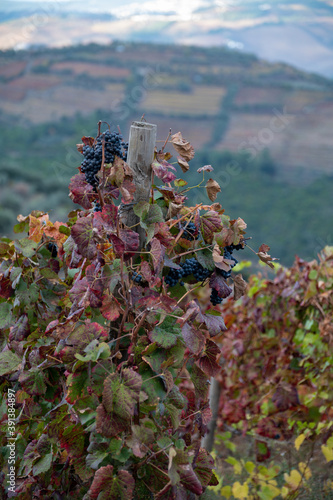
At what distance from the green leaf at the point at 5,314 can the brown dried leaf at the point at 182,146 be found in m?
0.69

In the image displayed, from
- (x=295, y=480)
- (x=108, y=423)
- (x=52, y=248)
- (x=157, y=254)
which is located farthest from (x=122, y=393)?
(x=295, y=480)

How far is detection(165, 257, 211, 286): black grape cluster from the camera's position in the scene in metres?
1.14

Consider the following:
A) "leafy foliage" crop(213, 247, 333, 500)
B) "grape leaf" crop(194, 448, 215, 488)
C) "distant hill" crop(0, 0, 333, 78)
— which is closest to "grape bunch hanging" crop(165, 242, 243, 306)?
"grape leaf" crop(194, 448, 215, 488)

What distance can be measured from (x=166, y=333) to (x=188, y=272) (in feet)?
0.59

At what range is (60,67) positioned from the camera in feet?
65.9

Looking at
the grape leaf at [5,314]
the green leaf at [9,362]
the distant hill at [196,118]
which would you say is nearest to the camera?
the green leaf at [9,362]

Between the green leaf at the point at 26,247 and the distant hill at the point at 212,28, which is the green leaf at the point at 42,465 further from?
the distant hill at the point at 212,28

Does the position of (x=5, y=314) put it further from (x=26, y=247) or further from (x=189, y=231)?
(x=189, y=231)

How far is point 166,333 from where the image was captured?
40.7 inches

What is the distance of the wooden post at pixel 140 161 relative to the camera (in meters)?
1.14

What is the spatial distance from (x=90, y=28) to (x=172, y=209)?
21995 millimetres

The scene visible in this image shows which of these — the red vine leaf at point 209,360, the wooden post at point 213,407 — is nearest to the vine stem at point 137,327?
the red vine leaf at point 209,360

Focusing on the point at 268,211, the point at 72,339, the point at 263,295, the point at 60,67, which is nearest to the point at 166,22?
the point at 60,67

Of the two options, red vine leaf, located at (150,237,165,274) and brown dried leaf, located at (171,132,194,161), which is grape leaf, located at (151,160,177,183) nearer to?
brown dried leaf, located at (171,132,194,161)
